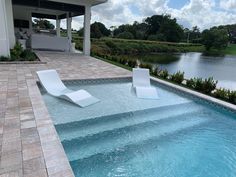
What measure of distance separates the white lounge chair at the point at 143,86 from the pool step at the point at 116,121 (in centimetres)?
86

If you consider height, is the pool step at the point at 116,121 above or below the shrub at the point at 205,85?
below

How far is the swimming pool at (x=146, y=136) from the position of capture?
3359mm

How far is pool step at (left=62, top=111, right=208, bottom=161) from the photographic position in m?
3.65

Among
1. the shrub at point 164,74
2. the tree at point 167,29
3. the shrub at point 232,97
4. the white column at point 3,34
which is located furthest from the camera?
the tree at point 167,29

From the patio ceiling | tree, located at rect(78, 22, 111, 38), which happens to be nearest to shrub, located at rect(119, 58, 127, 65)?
the patio ceiling

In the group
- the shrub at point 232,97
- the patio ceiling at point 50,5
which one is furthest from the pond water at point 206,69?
the patio ceiling at point 50,5

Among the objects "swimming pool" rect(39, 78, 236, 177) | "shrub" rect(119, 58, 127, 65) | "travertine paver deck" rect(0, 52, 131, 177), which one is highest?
"shrub" rect(119, 58, 127, 65)

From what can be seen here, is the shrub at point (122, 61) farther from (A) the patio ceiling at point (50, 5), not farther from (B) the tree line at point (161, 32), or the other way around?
(B) the tree line at point (161, 32)

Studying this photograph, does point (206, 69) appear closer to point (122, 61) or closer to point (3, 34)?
point (122, 61)

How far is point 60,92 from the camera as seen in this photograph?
6070mm

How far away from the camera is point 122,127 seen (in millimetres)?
4555

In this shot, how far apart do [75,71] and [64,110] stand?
11.8 ft

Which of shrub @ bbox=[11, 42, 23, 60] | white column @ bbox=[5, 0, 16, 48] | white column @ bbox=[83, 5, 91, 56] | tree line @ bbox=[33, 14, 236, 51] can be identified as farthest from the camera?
tree line @ bbox=[33, 14, 236, 51]

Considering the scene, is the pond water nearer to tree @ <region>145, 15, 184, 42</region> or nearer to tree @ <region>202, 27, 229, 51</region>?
tree @ <region>202, 27, 229, 51</region>
